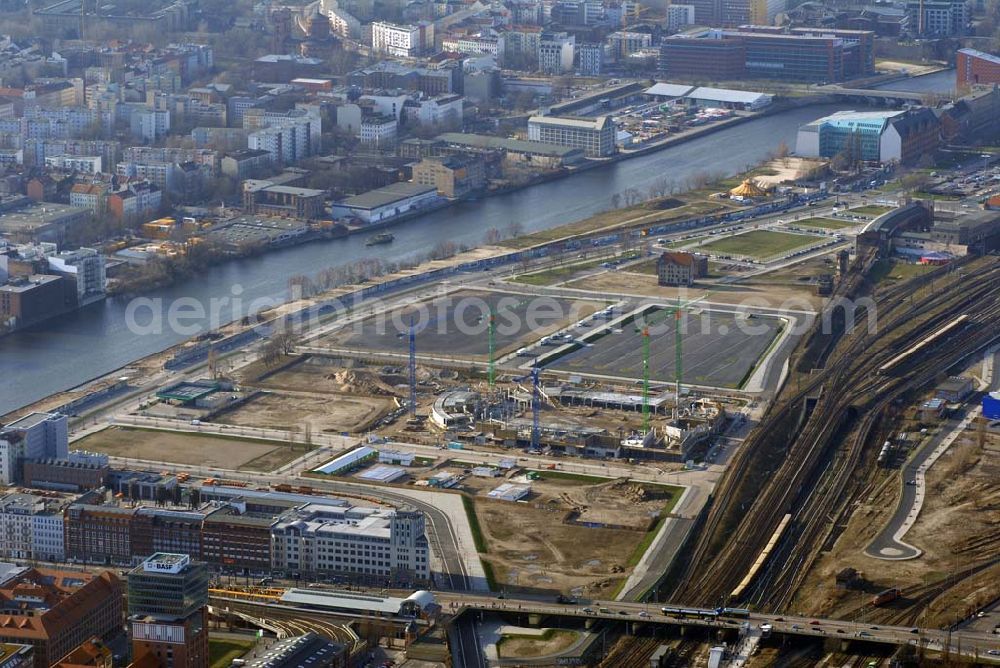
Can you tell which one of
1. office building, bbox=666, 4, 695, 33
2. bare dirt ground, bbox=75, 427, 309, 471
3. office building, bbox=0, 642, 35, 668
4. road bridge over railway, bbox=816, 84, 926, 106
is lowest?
bare dirt ground, bbox=75, 427, 309, 471

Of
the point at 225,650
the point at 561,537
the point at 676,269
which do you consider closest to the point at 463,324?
the point at 676,269

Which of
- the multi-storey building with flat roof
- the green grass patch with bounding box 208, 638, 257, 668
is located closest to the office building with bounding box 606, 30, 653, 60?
the multi-storey building with flat roof

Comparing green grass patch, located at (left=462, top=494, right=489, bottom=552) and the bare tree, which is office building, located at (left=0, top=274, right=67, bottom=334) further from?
green grass patch, located at (left=462, top=494, right=489, bottom=552)

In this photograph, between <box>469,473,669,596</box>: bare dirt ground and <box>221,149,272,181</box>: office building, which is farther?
<box>221,149,272,181</box>: office building

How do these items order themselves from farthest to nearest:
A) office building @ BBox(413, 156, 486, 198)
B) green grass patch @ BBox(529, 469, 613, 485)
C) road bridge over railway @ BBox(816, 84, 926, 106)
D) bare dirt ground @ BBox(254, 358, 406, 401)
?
1. road bridge over railway @ BBox(816, 84, 926, 106)
2. office building @ BBox(413, 156, 486, 198)
3. bare dirt ground @ BBox(254, 358, 406, 401)
4. green grass patch @ BBox(529, 469, 613, 485)

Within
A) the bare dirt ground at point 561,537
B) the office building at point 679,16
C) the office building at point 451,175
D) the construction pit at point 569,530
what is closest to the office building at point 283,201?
the office building at point 451,175

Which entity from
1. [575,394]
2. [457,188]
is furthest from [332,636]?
[457,188]

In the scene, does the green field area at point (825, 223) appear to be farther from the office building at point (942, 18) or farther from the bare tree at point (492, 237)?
the office building at point (942, 18)
